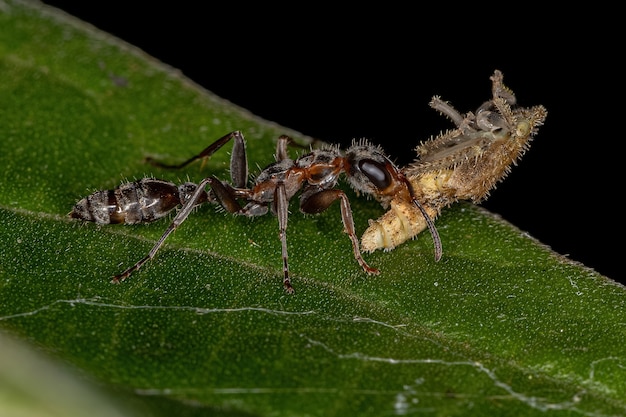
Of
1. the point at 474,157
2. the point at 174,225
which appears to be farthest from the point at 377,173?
the point at 174,225

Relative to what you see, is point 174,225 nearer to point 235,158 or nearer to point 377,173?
point 235,158

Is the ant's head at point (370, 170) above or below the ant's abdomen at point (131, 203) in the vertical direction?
above

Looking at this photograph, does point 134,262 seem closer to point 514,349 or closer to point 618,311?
point 514,349

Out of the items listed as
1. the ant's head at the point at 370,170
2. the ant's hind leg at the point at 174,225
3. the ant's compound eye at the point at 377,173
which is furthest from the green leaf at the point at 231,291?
the ant's compound eye at the point at 377,173

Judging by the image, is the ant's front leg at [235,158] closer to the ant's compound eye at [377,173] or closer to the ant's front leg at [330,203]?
the ant's front leg at [330,203]

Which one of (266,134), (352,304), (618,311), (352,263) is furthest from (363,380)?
(266,134)

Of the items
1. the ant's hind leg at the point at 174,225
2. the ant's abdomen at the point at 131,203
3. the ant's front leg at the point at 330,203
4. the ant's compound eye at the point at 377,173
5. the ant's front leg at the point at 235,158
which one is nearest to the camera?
the ant's hind leg at the point at 174,225

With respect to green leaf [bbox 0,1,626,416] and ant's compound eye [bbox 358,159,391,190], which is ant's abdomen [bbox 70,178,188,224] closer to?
green leaf [bbox 0,1,626,416]
